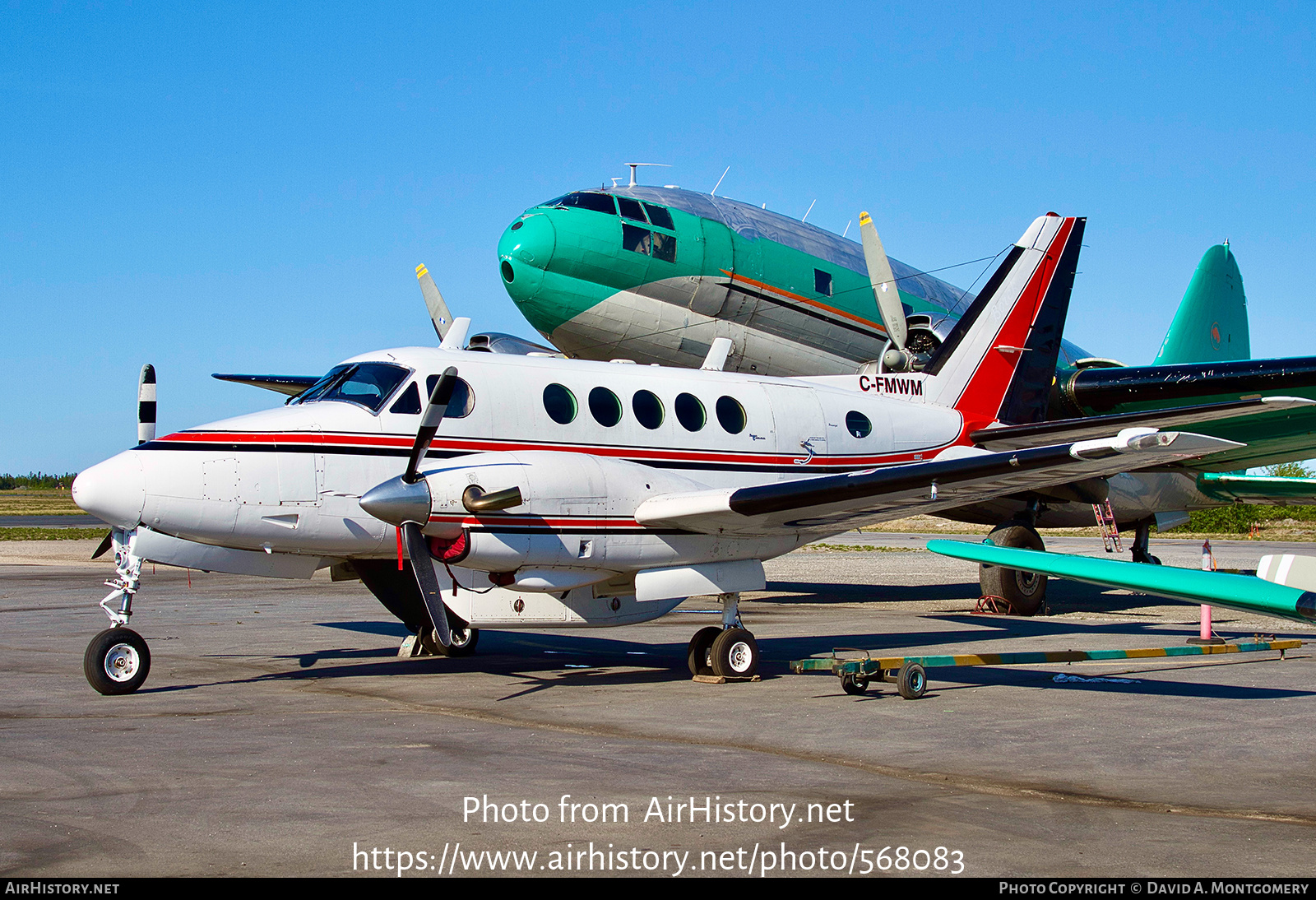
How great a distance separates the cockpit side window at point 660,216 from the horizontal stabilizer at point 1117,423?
282 inches

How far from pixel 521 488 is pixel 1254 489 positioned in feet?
70.9

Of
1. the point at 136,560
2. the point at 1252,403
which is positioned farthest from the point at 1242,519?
the point at 136,560

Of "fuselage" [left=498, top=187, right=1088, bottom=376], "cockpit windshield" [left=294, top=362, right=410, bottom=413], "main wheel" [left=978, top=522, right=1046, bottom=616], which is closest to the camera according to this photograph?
"cockpit windshield" [left=294, top=362, right=410, bottom=413]

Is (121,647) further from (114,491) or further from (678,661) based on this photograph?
(678,661)

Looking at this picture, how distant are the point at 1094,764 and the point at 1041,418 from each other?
9.98 m

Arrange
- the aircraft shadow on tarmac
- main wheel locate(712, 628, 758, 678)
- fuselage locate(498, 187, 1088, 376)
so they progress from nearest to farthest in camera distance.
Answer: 1. the aircraft shadow on tarmac
2. main wheel locate(712, 628, 758, 678)
3. fuselage locate(498, 187, 1088, 376)

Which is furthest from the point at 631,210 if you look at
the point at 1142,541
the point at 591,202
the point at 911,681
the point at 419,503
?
the point at 1142,541

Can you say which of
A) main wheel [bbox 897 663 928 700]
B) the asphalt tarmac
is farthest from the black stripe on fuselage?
main wheel [bbox 897 663 928 700]

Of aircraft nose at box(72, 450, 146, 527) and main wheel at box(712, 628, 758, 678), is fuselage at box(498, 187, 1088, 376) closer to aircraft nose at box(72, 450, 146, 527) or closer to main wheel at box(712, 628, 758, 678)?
main wheel at box(712, 628, 758, 678)

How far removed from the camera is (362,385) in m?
10.9

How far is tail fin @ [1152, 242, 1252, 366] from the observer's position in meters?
26.2

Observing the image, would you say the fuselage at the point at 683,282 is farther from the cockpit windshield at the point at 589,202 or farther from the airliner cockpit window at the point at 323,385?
the airliner cockpit window at the point at 323,385

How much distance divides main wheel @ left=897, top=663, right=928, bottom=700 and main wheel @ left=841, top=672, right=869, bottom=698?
1.03ft

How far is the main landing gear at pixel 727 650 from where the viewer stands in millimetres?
11531
